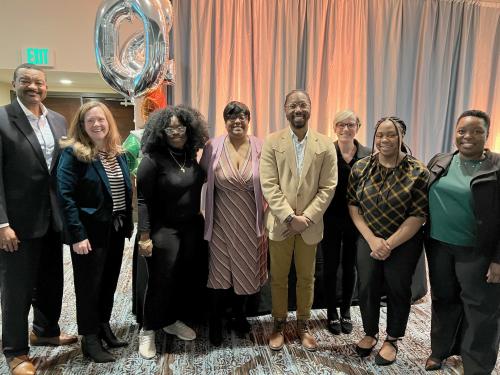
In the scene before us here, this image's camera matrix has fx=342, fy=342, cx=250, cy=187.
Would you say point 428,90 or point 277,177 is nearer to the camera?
point 277,177

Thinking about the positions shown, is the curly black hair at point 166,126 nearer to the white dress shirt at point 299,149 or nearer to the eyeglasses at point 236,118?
the eyeglasses at point 236,118

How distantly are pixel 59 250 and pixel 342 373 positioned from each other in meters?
1.76

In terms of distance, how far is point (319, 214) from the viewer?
76.4 inches

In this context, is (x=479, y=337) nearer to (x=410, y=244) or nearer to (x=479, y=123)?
(x=410, y=244)

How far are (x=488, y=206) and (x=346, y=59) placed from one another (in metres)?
2.93

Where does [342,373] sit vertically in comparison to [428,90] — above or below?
below

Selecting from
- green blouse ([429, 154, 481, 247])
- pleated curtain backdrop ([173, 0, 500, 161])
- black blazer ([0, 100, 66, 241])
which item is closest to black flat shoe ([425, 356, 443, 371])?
green blouse ([429, 154, 481, 247])

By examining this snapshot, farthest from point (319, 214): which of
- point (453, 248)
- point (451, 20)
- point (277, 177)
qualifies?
point (451, 20)

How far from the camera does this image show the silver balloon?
2207mm

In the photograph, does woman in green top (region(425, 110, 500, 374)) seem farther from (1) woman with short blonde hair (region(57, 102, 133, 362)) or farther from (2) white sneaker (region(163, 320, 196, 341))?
(1) woman with short blonde hair (region(57, 102, 133, 362))

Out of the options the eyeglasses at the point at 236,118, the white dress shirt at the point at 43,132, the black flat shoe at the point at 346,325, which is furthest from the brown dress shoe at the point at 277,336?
the white dress shirt at the point at 43,132

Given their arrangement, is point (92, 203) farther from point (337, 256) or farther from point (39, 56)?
point (39, 56)

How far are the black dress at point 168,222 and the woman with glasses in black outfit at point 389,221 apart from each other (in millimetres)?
935

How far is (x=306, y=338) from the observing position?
212cm
